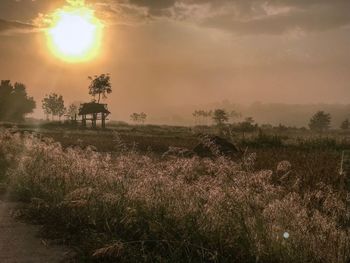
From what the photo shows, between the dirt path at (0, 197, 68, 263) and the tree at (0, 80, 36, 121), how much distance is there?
111 meters

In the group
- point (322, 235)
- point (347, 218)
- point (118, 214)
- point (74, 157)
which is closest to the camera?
point (322, 235)

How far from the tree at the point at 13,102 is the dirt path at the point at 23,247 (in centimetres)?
11055

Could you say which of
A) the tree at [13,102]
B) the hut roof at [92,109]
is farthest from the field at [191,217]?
the tree at [13,102]

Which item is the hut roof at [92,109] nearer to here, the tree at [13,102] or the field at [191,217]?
the tree at [13,102]

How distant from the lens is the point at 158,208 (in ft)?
21.8

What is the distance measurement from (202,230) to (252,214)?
67 centimetres

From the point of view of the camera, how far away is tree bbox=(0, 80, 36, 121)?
11369 centimetres

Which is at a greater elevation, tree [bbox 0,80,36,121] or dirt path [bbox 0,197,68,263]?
tree [bbox 0,80,36,121]

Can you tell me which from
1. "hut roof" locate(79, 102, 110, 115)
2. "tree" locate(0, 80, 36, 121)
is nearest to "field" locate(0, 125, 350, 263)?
"hut roof" locate(79, 102, 110, 115)

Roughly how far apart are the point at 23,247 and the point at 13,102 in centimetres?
11835

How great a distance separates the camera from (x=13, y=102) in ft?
387

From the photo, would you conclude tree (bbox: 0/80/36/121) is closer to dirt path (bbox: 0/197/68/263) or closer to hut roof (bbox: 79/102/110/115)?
hut roof (bbox: 79/102/110/115)

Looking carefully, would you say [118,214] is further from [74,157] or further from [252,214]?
[74,157]

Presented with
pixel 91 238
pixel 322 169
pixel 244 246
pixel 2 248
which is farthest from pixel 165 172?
pixel 322 169
